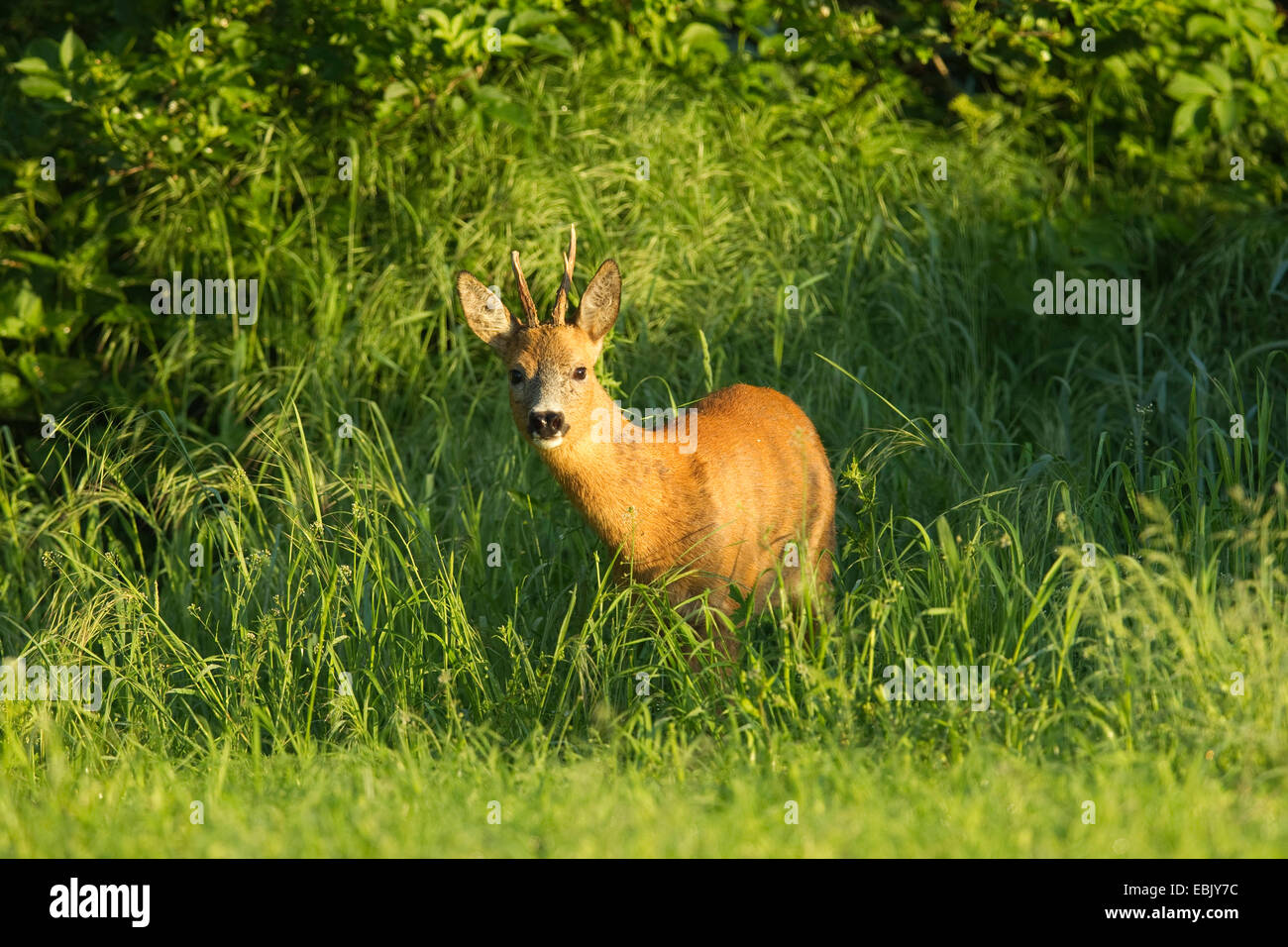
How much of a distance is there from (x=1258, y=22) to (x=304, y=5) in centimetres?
415

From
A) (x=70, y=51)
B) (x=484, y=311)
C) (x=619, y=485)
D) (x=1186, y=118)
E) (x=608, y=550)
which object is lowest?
(x=608, y=550)

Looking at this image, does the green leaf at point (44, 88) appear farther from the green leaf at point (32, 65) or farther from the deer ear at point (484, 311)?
the deer ear at point (484, 311)

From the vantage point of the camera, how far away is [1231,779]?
3301mm

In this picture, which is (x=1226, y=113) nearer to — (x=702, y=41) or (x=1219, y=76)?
(x=1219, y=76)

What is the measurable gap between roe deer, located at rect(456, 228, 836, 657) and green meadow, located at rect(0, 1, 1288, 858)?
185mm

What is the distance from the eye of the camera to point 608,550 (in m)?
4.66

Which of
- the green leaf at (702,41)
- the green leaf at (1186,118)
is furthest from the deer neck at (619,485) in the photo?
the green leaf at (1186,118)

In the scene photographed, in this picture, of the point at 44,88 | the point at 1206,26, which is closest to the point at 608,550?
the point at 44,88

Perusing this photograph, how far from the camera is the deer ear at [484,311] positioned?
15.5 feet

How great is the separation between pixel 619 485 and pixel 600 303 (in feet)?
2.06

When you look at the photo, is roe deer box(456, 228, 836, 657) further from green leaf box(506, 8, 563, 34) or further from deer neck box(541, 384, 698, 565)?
green leaf box(506, 8, 563, 34)

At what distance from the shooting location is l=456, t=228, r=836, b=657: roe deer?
14.7 ft

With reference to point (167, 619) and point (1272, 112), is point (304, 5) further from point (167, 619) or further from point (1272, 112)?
point (1272, 112)

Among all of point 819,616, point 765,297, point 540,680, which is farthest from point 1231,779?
point 765,297
